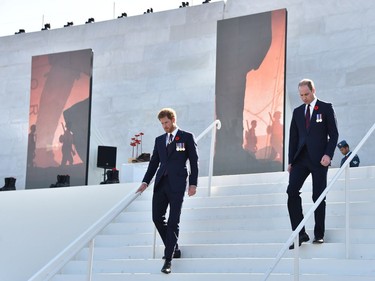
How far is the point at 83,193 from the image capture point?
9266 mm

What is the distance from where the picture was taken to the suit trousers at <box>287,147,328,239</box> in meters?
6.58

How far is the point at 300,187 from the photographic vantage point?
669cm

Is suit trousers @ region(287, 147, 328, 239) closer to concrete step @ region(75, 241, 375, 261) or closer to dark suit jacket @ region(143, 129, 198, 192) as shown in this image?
concrete step @ region(75, 241, 375, 261)

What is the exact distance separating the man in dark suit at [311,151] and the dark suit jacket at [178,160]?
772 millimetres

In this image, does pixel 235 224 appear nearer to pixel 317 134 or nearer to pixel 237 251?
pixel 237 251

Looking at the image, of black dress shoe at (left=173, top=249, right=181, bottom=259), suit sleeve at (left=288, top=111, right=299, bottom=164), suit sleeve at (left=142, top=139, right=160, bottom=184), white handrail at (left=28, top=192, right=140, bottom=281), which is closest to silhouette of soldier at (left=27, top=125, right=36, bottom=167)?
suit sleeve at (left=142, top=139, right=160, bottom=184)

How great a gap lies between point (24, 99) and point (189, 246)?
9.59 m

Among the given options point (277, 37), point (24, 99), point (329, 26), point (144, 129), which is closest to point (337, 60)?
point (329, 26)

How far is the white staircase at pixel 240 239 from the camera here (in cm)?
630

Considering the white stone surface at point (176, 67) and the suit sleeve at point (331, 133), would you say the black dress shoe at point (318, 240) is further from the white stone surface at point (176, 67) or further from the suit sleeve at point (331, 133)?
the white stone surface at point (176, 67)

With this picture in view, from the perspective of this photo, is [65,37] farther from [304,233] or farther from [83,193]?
[304,233]

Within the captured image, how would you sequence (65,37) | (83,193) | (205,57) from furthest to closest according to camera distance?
(65,37), (205,57), (83,193)

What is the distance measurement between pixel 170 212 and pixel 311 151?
120cm

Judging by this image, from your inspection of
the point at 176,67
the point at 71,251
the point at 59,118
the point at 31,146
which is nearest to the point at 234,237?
the point at 71,251
